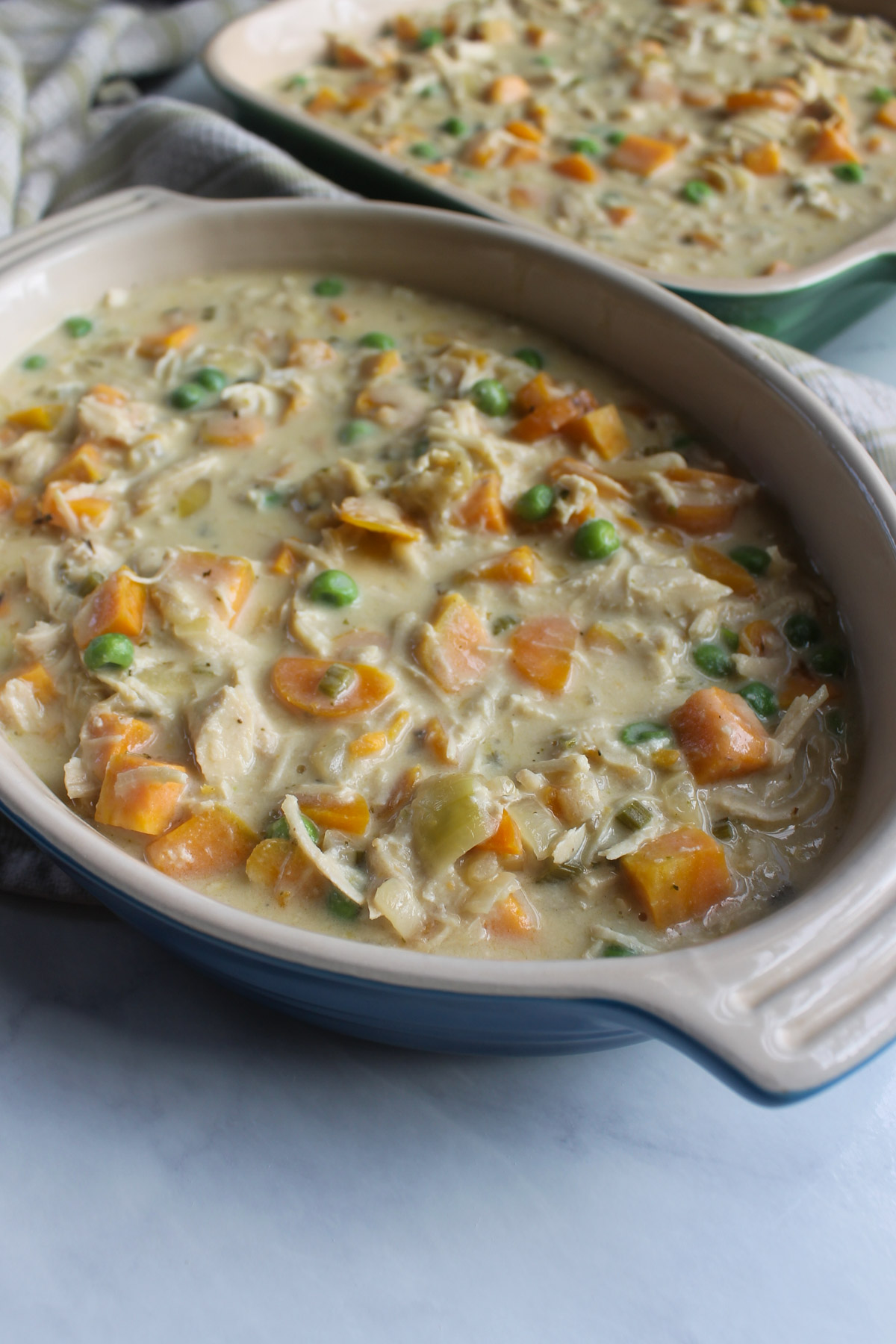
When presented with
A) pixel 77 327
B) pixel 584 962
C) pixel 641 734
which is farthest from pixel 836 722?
pixel 77 327

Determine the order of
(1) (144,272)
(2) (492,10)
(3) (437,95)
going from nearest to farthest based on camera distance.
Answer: (1) (144,272) → (3) (437,95) → (2) (492,10)

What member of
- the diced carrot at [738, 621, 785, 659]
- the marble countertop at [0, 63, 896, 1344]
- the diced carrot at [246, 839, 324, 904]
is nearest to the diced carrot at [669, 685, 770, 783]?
the diced carrot at [738, 621, 785, 659]

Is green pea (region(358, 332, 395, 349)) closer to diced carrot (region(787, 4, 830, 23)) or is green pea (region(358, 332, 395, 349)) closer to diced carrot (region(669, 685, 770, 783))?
diced carrot (region(669, 685, 770, 783))

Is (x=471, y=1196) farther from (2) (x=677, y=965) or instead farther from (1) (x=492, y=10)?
(1) (x=492, y=10)

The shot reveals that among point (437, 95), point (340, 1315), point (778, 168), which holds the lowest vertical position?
point (340, 1315)

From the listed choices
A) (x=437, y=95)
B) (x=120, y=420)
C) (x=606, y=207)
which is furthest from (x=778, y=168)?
(x=120, y=420)

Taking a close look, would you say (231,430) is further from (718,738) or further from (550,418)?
(718,738)
